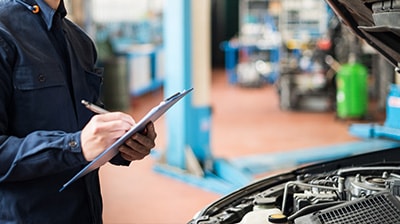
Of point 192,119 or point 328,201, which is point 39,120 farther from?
point 192,119

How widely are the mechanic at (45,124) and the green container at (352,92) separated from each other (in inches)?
229

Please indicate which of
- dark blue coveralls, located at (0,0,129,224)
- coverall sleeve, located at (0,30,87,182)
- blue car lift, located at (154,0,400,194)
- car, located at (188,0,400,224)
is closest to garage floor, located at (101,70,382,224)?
blue car lift, located at (154,0,400,194)

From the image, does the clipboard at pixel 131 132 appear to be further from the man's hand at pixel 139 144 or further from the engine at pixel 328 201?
the engine at pixel 328 201

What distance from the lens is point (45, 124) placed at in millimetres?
1362

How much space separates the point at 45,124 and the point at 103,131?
0.75 ft

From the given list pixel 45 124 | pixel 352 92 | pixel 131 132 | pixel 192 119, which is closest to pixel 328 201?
pixel 131 132

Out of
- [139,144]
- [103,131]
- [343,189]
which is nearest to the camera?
[103,131]

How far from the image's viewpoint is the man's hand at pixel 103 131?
1.20 meters

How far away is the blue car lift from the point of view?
15.0 ft

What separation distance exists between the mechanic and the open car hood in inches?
23.3

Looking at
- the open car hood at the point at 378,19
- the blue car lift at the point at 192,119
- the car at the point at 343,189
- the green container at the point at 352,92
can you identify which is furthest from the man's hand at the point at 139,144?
the green container at the point at 352,92

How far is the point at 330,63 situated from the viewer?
7.69m

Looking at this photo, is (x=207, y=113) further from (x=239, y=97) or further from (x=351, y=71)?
(x=239, y=97)

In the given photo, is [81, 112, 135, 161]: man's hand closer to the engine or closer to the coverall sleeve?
the coverall sleeve
